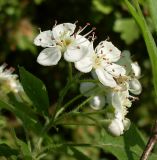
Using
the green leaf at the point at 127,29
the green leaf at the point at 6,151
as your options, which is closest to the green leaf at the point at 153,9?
the green leaf at the point at 6,151

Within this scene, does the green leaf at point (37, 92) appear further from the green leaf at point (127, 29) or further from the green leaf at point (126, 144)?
the green leaf at point (127, 29)

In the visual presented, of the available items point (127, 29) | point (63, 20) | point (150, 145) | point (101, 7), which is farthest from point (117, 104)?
point (63, 20)

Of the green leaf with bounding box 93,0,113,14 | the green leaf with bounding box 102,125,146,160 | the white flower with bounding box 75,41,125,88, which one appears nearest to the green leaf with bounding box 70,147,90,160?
the green leaf with bounding box 102,125,146,160

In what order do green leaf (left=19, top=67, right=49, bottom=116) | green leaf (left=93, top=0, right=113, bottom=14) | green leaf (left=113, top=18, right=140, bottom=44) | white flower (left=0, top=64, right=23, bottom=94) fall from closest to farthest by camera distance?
1. green leaf (left=19, top=67, right=49, bottom=116)
2. white flower (left=0, top=64, right=23, bottom=94)
3. green leaf (left=113, top=18, right=140, bottom=44)
4. green leaf (left=93, top=0, right=113, bottom=14)

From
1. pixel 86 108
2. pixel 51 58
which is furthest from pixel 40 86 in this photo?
pixel 86 108

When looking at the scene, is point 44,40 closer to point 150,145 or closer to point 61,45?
point 61,45

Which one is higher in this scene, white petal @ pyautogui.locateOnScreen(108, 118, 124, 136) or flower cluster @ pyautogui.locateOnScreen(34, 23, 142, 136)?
flower cluster @ pyautogui.locateOnScreen(34, 23, 142, 136)

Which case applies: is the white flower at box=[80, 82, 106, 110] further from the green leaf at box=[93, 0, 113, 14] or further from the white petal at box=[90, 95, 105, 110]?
the green leaf at box=[93, 0, 113, 14]

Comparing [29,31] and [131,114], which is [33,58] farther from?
[131,114]

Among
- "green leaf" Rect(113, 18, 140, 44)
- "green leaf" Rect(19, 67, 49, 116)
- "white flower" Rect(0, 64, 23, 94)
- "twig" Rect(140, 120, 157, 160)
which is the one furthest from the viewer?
"green leaf" Rect(113, 18, 140, 44)
